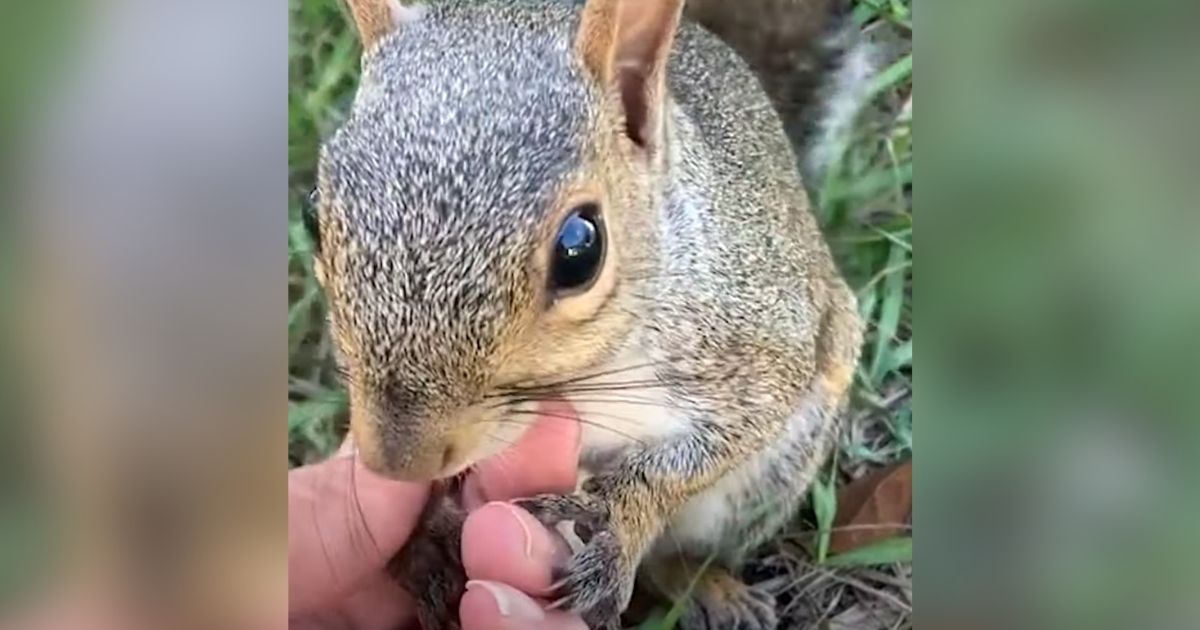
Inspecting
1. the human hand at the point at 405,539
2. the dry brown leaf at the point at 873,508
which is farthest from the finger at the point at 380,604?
the dry brown leaf at the point at 873,508

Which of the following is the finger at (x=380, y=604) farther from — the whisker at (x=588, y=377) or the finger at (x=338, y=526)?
the whisker at (x=588, y=377)

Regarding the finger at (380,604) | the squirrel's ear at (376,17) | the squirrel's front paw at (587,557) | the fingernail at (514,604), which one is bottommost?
the finger at (380,604)

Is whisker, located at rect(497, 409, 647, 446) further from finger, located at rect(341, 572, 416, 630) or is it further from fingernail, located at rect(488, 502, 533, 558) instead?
finger, located at rect(341, 572, 416, 630)

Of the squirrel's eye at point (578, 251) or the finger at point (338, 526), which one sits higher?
the squirrel's eye at point (578, 251)

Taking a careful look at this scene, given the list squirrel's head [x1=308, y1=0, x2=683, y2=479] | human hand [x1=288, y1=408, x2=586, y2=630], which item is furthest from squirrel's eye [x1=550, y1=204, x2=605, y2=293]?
human hand [x1=288, y1=408, x2=586, y2=630]
